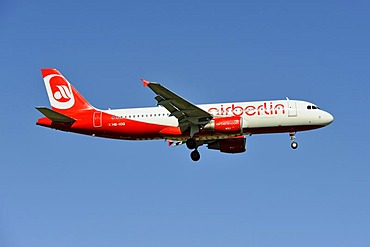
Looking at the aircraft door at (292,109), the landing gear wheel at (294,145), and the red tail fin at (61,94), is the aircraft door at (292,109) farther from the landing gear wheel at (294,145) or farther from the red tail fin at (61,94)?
the red tail fin at (61,94)

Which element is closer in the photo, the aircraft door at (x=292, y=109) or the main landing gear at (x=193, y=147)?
the aircraft door at (x=292, y=109)

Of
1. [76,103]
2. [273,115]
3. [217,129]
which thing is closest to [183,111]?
[217,129]

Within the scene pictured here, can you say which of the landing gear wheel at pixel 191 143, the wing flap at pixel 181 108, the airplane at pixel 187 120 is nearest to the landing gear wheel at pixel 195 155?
the airplane at pixel 187 120

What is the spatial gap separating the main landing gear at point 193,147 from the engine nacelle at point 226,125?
307 cm

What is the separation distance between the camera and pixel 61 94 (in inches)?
2473

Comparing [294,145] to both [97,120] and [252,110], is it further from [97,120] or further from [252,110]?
[97,120]

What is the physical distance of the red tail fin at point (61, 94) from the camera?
61.9m

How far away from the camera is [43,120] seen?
195 ft

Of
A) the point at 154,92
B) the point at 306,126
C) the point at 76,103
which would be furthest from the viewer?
the point at 76,103

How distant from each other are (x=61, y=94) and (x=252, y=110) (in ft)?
60.9

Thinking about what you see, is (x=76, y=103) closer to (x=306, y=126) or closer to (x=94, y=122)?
(x=94, y=122)

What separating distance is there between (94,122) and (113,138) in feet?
7.71

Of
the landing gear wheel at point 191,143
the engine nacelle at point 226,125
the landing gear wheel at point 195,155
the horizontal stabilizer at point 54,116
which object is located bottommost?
the landing gear wheel at point 195,155

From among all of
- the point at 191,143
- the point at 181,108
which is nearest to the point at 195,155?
the point at 191,143
